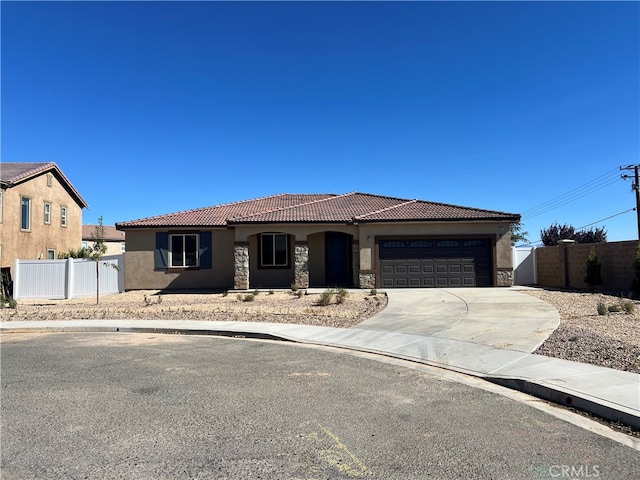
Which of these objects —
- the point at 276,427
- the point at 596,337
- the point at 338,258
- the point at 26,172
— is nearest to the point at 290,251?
→ the point at 338,258

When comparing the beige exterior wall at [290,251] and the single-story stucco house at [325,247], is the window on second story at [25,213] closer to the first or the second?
the single-story stucco house at [325,247]

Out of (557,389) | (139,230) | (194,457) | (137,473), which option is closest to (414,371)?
(557,389)

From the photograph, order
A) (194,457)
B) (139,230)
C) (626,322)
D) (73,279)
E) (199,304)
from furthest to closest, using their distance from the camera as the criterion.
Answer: (139,230) → (73,279) → (199,304) → (626,322) → (194,457)

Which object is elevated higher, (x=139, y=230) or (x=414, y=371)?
(x=139, y=230)

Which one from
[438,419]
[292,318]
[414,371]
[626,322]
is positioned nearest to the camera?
[438,419]

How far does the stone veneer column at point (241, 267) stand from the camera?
21.3 meters

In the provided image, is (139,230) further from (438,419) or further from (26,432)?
(438,419)

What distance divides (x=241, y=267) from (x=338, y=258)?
4.98 meters

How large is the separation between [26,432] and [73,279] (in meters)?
18.4

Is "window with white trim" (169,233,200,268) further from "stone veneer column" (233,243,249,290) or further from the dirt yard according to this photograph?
the dirt yard

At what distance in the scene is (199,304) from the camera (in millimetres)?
17547

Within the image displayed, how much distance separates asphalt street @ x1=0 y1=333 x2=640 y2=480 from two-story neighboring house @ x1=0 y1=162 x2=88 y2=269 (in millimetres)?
21082

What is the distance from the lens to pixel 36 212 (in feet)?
94.9

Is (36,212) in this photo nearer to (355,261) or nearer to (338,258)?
(338,258)
